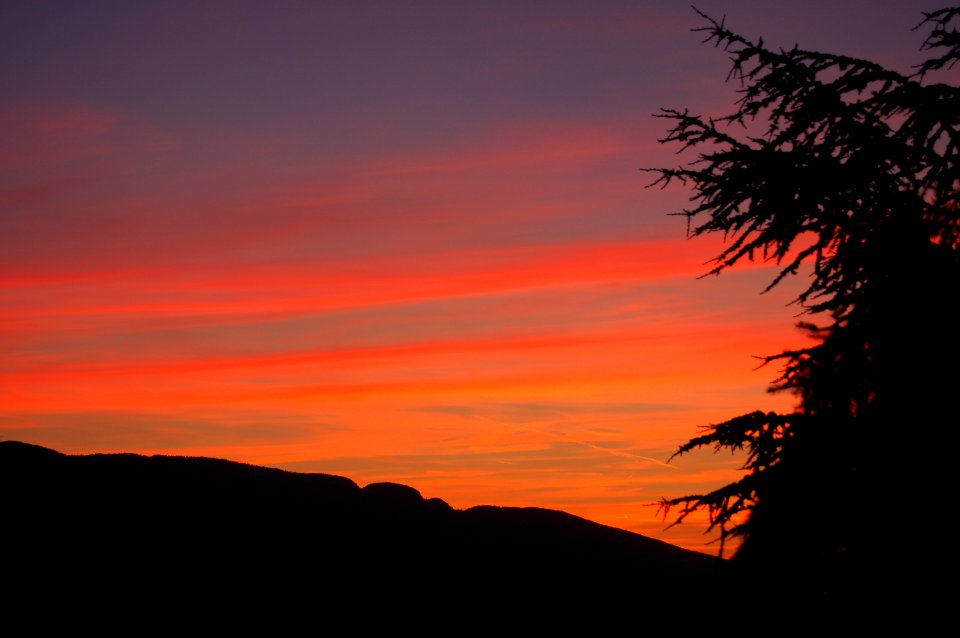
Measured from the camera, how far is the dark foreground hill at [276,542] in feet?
393

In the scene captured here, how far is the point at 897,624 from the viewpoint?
7188mm

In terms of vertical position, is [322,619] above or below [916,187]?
below

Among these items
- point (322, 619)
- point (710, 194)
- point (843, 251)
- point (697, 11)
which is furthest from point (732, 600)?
point (322, 619)

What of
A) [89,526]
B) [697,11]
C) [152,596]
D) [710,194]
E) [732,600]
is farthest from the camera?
[89,526]

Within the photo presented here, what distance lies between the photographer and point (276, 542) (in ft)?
438

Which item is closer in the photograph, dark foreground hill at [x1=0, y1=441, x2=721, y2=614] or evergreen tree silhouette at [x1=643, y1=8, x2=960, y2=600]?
evergreen tree silhouette at [x1=643, y1=8, x2=960, y2=600]

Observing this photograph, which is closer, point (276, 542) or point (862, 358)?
point (862, 358)

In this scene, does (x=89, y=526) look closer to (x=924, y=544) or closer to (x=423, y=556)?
(x=423, y=556)

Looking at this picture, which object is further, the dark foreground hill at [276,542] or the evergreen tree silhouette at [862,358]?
the dark foreground hill at [276,542]

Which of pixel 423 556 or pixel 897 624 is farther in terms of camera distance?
pixel 423 556

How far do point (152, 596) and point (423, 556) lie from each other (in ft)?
145

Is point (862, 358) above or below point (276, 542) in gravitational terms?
above

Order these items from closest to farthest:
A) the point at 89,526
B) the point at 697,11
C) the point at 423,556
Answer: the point at 697,11 < the point at 89,526 < the point at 423,556

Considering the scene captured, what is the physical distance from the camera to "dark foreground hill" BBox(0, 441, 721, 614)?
393ft
